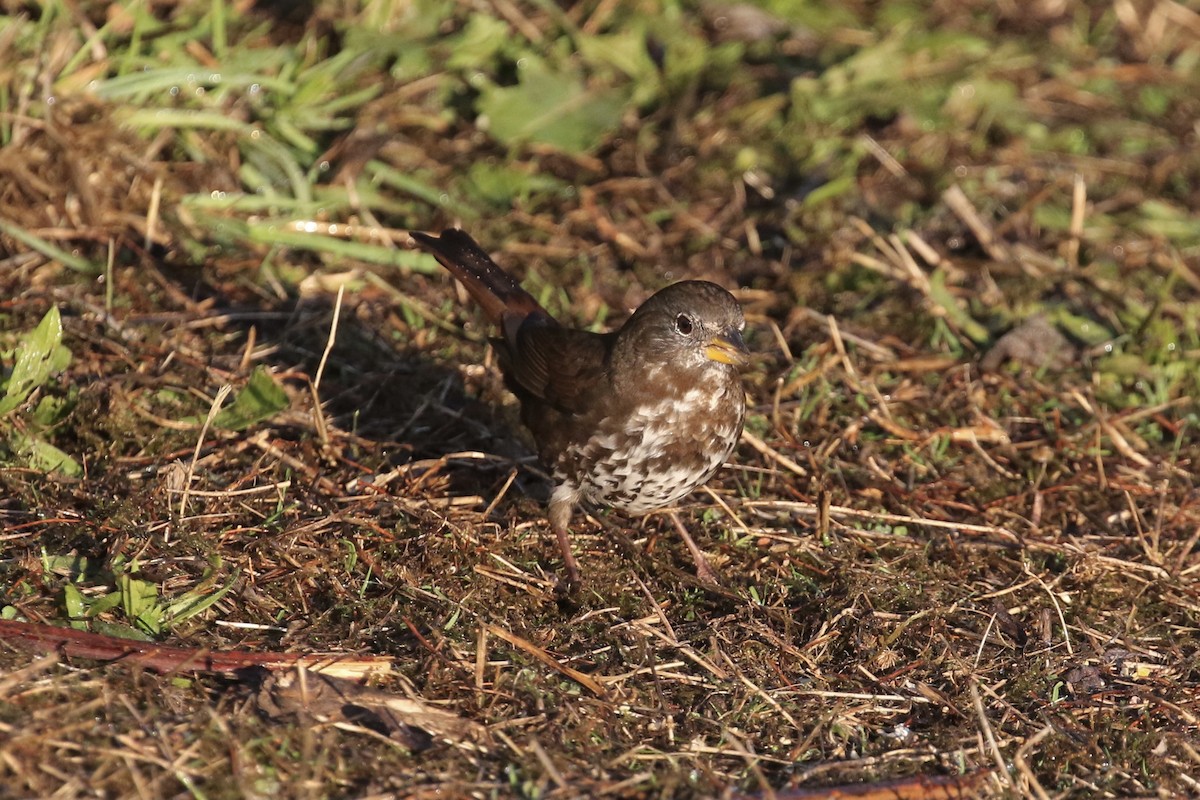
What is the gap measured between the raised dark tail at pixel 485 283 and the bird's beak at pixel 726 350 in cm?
87

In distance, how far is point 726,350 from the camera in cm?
472

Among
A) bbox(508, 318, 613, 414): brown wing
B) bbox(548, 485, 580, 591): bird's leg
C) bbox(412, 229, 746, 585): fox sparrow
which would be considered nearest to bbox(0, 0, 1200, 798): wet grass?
bbox(548, 485, 580, 591): bird's leg

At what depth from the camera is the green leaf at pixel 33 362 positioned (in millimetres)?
4781

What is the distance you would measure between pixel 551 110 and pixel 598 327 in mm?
1592

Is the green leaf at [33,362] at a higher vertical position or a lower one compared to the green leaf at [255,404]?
higher

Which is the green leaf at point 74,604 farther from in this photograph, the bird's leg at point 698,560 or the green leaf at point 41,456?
the bird's leg at point 698,560

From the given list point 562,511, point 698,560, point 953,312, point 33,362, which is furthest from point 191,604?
point 953,312

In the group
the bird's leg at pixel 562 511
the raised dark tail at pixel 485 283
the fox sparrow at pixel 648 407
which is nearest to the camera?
the fox sparrow at pixel 648 407

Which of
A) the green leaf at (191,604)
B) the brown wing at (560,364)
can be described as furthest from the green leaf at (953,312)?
the green leaf at (191,604)

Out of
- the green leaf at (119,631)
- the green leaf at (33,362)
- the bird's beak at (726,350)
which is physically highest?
the green leaf at (33,362)

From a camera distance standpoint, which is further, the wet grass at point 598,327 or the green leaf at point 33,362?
the green leaf at point 33,362

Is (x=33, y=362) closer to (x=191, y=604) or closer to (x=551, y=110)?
(x=191, y=604)

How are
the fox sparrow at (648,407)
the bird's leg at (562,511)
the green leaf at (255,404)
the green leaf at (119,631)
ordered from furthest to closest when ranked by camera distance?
the green leaf at (255,404)
the bird's leg at (562,511)
the fox sparrow at (648,407)
the green leaf at (119,631)

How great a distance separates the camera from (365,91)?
7.17m
